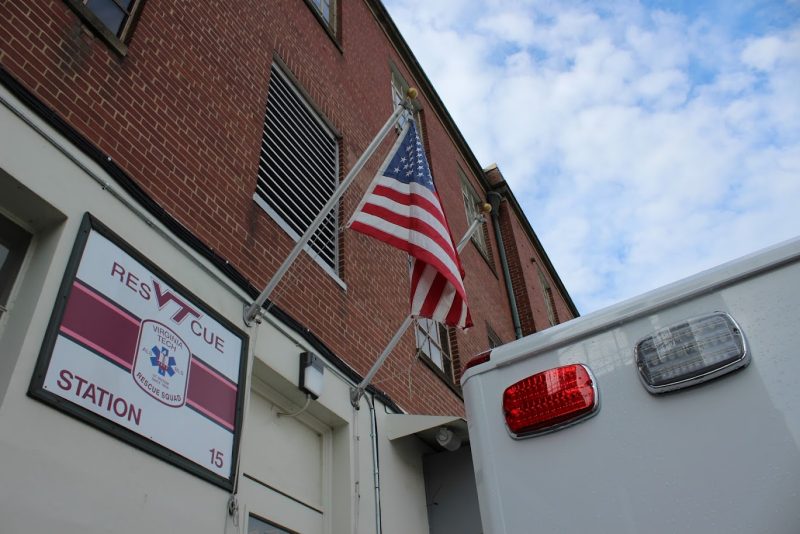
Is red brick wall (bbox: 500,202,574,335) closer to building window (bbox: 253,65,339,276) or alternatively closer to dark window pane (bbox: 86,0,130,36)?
building window (bbox: 253,65,339,276)

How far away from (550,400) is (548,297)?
16620 millimetres

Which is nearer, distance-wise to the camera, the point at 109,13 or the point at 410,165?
the point at 109,13

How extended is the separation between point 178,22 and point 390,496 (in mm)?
4684

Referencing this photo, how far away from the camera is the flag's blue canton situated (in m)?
6.02

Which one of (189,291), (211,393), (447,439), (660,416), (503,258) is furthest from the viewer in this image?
(503,258)

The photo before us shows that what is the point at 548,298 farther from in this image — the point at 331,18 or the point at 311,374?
the point at 311,374

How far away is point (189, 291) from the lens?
4930 millimetres

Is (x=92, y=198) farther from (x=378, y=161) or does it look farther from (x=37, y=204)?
(x=378, y=161)

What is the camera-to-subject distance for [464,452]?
7285 millimetres

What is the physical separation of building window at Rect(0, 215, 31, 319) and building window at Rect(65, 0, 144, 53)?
176cm

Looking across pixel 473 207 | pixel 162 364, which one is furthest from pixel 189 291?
pixel 473 207

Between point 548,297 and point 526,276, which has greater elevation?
point 548,297

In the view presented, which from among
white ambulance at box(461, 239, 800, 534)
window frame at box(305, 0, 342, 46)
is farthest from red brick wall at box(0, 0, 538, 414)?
white ambulance at box(461, 239, 800, 534)

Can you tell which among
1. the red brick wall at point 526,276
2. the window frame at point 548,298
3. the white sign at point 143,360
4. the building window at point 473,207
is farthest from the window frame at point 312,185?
the window frame at point 548,298
